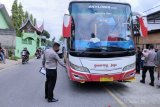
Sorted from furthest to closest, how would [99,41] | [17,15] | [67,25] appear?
[17,15] → [99,41] → [67,25]

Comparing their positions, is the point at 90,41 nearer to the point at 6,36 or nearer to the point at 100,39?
the point at 100,39

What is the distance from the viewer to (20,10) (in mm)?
70625

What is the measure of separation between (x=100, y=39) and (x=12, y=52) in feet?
99.3

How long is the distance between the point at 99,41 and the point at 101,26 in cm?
70

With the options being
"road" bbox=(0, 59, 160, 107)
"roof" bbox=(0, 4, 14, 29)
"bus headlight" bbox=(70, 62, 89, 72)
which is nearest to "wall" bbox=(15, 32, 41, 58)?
"roof" bbox=(0, 4, 14, 29)

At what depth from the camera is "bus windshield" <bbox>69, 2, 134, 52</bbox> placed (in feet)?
40.2

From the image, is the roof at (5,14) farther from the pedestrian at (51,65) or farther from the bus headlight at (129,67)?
the pedestrian at (51,65)

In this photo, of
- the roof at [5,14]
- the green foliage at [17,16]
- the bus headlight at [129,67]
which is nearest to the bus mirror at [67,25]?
the bus headlight at [129,67]

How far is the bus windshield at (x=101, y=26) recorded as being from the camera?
482 inches

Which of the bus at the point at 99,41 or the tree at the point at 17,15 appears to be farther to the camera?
the tree at the point at 17,15

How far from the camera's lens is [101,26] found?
12609 millimetres

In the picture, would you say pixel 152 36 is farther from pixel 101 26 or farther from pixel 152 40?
pixel 101 26

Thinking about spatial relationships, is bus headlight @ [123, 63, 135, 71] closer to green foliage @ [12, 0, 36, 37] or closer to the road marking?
the road marking

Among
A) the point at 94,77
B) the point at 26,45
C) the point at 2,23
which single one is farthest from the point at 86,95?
the point at 26,45
